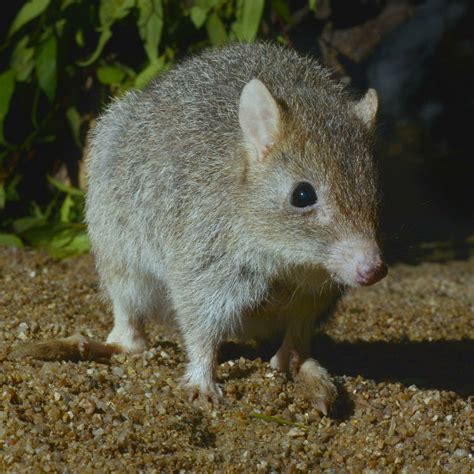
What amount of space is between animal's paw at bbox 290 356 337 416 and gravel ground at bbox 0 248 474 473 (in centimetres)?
5

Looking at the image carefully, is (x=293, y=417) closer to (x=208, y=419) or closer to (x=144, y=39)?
(x=208, y=419)

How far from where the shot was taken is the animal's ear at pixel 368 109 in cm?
498

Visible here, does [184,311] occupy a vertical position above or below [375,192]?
below

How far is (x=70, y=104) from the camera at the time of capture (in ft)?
27.5

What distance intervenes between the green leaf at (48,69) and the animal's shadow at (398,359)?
283cm

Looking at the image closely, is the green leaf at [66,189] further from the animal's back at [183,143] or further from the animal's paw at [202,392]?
the animal's paw at [202,392]

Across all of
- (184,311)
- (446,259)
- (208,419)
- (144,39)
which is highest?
(144,39)

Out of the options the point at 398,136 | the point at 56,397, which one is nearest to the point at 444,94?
the point at 398,136

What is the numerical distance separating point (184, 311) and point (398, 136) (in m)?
4.83

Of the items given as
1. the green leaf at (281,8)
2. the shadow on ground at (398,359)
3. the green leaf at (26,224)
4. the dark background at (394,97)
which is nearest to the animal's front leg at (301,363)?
the shadow on ground at (398,359)

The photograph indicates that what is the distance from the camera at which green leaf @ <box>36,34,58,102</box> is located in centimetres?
766

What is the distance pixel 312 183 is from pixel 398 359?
192cm

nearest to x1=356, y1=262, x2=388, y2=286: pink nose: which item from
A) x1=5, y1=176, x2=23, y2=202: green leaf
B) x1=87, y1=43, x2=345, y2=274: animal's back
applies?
x1=87, y1=43, x2=345, y2=274: animal's back

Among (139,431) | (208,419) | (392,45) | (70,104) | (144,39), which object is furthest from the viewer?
(392,45)
